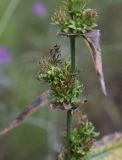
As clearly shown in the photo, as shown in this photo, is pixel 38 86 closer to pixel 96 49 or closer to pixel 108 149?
pixel 108 149

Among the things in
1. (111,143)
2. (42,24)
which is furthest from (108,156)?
(42,24)

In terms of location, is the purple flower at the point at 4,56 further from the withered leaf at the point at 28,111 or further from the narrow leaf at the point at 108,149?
the withered leaf at the point at 28,111

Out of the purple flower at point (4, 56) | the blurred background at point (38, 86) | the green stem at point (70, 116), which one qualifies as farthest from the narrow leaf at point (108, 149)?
the purple flower at point (4, 56)

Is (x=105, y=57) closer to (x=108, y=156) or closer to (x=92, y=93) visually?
(x=92, y=93)

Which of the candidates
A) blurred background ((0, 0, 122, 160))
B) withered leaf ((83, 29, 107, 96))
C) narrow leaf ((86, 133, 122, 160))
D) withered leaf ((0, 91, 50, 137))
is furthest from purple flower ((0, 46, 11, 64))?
withered leaf ((83, 29, 107, 96))

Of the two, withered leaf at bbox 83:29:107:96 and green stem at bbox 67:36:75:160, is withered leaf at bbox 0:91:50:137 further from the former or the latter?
withered leaf at bbox 83:29:107:96

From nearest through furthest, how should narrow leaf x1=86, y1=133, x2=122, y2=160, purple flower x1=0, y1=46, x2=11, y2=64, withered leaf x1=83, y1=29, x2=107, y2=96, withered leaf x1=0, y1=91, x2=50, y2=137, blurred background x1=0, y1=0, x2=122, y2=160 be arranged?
1. withered leaf x1=83, y1=29, x2=107, y2=96
2. withered leaf x1=0, y1=91, x2=50, y2=137
3. narrow leaf x1=86, y1=133, x2=122, y2=160
4. blurred background x1=0, y1=0, x2=122, y2=160
5. purple flower x1=0, y1=46, x2=11, y2=64
